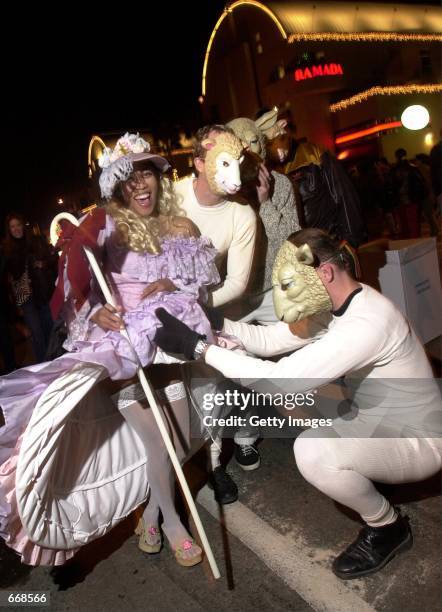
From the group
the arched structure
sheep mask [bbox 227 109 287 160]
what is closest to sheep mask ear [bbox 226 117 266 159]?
sheep mask [bbox 227 109 287 160]

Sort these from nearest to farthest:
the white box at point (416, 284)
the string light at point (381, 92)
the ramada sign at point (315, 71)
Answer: the white box at point (416, 284) < the ramada sign at point (315, 71) < the string light at point (381, 92)

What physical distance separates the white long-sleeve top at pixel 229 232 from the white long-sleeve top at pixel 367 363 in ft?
2.29

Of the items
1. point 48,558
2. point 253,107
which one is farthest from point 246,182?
point 253,107

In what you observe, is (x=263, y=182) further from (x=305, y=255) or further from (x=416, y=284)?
(x=416, y=284)

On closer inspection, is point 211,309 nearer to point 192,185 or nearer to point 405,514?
point 192,185

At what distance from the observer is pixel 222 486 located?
2.95m

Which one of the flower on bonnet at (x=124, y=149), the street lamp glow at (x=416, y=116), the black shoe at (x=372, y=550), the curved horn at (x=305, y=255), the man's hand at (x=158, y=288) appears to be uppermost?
the street lamp glow at (x=416, y=116)

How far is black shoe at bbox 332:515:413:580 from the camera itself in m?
2.15

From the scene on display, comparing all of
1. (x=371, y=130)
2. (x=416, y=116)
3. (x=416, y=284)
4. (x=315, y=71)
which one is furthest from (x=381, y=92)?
(x=416, y=284)

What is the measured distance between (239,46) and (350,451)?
705 inches

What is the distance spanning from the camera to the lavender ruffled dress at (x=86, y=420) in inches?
84.2

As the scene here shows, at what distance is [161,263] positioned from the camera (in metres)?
2.42

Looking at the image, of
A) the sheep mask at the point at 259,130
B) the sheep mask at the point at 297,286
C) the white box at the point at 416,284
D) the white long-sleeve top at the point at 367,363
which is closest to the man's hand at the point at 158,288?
the white long-sleeve top at the point at 367,363

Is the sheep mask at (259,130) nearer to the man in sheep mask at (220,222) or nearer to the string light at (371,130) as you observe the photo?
the man in sheep mask at (220,222)
